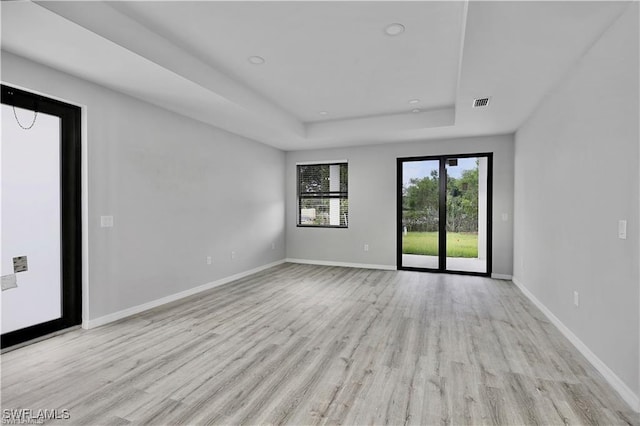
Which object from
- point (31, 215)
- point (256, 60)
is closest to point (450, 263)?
point (256, 60)

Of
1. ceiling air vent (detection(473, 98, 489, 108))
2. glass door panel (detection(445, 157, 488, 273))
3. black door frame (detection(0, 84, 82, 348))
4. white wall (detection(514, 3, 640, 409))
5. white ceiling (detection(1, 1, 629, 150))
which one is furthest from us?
glass door panel (detection(445, 157, 488, 273))

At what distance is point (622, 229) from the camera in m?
2.04

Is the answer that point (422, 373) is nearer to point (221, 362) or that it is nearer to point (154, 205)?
point (221, 362)

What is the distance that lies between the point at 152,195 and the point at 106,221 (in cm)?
63

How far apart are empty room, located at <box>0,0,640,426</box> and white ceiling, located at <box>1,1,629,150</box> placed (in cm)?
2

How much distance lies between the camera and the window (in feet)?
21.4

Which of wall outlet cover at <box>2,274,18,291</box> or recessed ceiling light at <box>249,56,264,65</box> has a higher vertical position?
recessed ceiling light at <box>249,56,264,65</box>

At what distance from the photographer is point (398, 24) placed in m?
2.53

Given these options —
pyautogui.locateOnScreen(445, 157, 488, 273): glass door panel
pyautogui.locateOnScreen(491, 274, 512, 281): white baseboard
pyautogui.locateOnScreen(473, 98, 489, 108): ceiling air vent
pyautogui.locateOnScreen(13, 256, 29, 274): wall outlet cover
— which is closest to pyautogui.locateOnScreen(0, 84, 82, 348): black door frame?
pyautogui.locateOnScreen(13, 256, 29, 274): wall outlet cover

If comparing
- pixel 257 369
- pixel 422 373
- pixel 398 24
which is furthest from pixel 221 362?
pixel 398 24

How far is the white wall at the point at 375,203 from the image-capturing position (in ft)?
17.5

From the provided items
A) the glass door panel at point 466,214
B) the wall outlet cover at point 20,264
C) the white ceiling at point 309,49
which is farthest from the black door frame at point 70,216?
the glass door panel at point 466,214

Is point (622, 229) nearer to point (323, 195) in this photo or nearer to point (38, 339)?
point (38, 339)

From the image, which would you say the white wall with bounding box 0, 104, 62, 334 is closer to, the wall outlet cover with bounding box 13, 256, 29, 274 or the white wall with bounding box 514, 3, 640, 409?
the wall outlet cover with bounding box 13, 256, 29, 274
